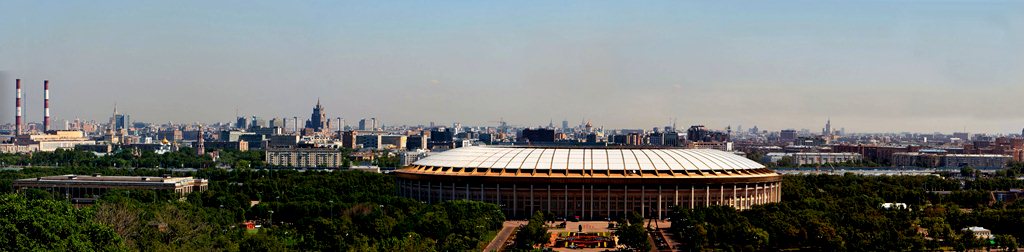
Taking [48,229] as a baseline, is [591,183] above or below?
above

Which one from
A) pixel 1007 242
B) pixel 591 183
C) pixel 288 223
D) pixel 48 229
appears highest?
pixel 591 183

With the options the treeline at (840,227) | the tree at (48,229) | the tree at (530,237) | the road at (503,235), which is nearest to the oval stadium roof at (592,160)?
the road at (503,235)

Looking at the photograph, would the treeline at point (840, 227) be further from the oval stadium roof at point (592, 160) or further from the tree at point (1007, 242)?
the oval stadium roof at point (592, 160)

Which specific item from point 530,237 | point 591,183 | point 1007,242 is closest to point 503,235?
point 530,237

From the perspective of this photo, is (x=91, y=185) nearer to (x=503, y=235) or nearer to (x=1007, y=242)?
(x=503, y=235)

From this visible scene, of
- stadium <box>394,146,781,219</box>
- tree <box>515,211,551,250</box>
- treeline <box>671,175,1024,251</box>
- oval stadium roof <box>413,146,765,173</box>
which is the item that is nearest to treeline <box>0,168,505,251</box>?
tree <box>515,211,551,250</box>

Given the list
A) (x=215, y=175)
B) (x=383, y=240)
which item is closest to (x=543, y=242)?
(x=383, y=240)

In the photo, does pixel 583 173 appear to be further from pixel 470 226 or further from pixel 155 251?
pixel 155 251
